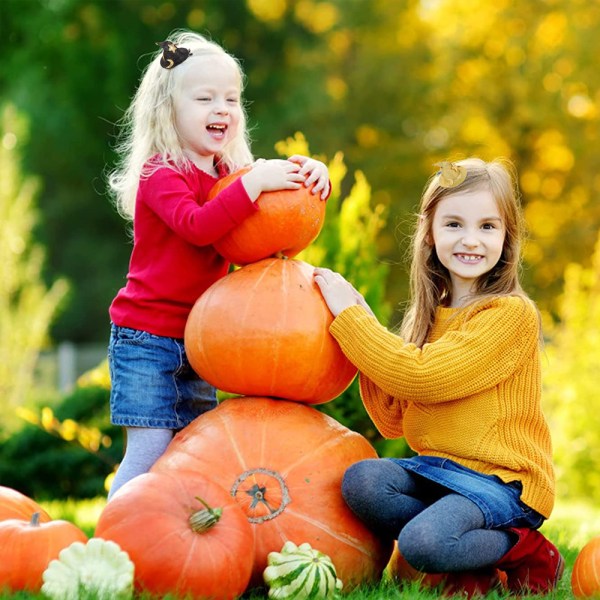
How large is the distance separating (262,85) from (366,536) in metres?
18.2

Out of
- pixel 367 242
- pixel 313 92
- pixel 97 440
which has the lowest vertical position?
pixel 97 440

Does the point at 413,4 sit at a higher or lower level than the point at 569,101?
higher

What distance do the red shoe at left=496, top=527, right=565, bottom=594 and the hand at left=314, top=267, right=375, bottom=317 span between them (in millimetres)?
986

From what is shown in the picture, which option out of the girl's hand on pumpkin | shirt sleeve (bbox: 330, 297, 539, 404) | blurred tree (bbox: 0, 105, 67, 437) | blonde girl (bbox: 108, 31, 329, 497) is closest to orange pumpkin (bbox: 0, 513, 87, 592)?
blonde girl (bbox: 108, 31, 329, 497)

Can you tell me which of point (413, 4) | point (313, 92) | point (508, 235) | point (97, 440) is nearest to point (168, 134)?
point (508, 235)

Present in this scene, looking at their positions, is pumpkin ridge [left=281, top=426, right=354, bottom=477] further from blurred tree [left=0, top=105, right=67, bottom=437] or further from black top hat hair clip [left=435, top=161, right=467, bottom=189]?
blurred tree [left=0, top=105, right=67, bottom=437]

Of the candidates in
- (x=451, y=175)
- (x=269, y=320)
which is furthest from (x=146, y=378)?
(x=451, y=175)

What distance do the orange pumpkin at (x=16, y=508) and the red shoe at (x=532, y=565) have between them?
1634 millimetres

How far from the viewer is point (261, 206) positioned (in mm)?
3672

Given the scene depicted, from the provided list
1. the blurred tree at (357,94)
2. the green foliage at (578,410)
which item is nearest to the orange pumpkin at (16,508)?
the green foliage at (578,410)

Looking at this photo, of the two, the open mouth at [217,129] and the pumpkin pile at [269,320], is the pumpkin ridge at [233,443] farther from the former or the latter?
the open mouth at [217,129]

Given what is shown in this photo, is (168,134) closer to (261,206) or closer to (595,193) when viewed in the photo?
(261,206)

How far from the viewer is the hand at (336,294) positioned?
3730 millimetres

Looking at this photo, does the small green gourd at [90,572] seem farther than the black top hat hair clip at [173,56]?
No
